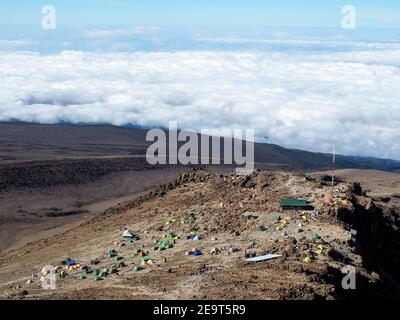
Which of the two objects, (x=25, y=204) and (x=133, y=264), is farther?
(x=25, y=204)

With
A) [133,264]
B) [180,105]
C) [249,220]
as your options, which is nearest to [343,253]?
[249,220]

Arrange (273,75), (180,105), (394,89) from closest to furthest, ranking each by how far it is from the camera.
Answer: (180,105), (394,89), (273,75)

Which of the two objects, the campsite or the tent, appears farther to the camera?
the tent

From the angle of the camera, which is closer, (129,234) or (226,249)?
(226,249)

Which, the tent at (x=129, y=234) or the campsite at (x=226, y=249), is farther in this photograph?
the tent at (x=129, y=234)

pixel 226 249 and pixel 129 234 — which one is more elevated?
pixel 226 249
